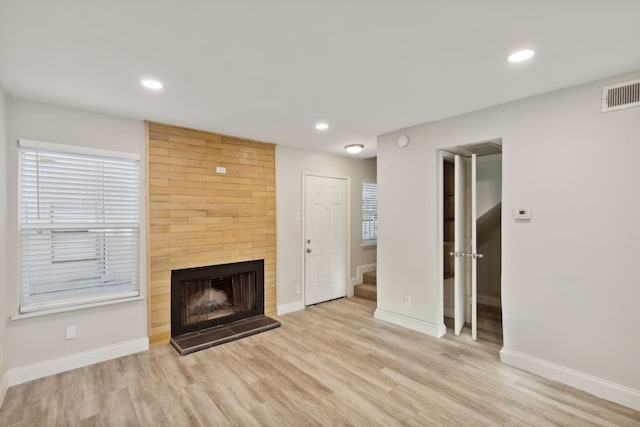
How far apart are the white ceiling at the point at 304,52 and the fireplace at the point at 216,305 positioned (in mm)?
1939

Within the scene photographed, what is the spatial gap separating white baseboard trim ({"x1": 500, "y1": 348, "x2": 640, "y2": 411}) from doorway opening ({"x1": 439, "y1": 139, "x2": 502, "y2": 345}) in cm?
51

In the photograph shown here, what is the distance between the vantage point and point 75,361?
112 inches

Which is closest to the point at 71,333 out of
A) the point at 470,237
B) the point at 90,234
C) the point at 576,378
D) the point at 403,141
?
the point at 90,234

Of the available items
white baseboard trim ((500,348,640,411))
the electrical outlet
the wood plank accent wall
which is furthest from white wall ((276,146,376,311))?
white baseboard trim ((500,348,640,411))

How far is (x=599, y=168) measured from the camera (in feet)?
7.72

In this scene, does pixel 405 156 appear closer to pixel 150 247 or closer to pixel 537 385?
pixel 537 385

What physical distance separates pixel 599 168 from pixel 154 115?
3950 millimetres

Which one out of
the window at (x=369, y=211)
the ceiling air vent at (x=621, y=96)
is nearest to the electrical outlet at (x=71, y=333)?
the window at (x=369, y=211)

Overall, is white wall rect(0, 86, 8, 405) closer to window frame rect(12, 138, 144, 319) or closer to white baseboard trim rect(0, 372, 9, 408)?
white baseboard trim rect(0, 372, 9, 408)

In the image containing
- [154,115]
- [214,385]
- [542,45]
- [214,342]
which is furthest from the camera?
[214,342]

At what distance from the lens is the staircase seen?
506cm

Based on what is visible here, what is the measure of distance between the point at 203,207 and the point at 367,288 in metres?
2.98

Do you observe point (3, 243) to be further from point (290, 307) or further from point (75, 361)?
point (290, 307)

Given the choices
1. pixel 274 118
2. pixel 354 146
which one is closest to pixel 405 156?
pixel 354 146
